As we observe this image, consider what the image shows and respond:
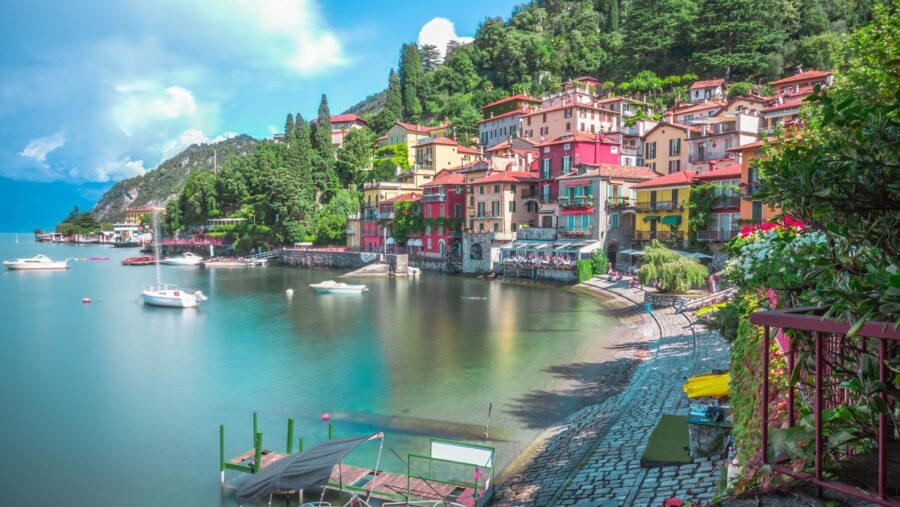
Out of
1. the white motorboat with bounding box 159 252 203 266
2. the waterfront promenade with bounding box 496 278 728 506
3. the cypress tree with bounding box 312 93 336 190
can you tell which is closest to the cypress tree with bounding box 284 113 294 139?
the cypress tree with bounding box 312 93 336 190

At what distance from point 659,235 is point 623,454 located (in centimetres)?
3466

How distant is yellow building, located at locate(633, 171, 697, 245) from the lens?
1667 inches

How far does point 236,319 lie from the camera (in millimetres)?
37438

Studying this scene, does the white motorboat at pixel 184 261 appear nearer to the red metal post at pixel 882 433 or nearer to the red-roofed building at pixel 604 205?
the red-roofed building at pixel 604 205

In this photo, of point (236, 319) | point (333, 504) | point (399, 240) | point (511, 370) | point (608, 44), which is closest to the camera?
point (333, 504)

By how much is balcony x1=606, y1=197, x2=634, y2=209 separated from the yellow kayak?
34888 millimetres

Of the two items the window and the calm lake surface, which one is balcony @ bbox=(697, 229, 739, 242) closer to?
the calm lake surface

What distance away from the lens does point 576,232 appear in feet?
159

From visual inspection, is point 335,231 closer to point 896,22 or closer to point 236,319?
point 236,319

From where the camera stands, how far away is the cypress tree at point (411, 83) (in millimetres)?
101938

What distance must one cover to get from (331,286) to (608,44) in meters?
68.1

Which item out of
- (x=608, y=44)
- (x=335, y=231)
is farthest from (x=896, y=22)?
(x=608, y=44)

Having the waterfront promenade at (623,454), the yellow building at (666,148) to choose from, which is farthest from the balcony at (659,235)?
the waterfront promenade at (623,454)

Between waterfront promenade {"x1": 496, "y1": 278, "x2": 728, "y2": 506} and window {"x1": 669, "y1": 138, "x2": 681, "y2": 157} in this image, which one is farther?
window {"x1": 669, "y1": 138, "x2": 681, "y2": 157}
